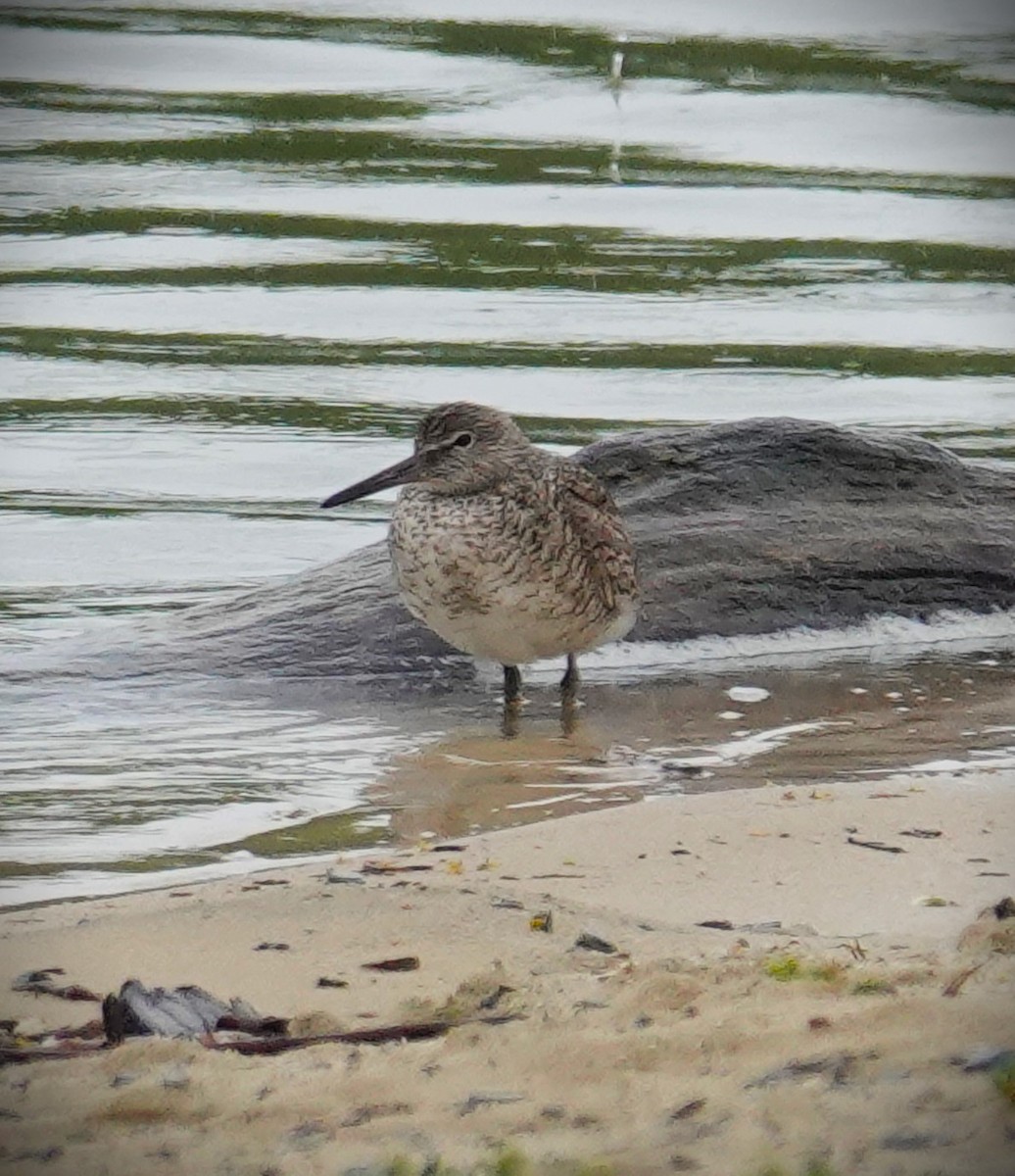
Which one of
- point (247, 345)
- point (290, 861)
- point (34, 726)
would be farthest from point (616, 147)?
point (290, 861)

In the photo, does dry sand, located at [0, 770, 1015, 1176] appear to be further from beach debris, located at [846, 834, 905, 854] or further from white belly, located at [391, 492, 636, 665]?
white belly, located at [391, 492, 636, 665]

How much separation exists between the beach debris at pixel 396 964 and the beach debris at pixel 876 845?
53.3 inches

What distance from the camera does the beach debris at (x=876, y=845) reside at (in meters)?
5.47

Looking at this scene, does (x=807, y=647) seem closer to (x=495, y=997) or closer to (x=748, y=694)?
(x=748, y=694)

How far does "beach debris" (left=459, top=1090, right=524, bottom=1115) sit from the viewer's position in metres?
3.51

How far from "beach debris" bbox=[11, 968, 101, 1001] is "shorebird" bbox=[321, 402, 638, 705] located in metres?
2.87

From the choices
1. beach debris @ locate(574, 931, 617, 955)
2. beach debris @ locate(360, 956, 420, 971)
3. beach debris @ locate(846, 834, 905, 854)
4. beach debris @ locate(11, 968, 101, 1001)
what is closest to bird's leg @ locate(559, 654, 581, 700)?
beach debris @ locate(846, 834, 905, 854)

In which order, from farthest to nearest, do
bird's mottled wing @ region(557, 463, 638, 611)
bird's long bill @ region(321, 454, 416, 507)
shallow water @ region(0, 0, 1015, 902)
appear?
bird's long bill @ region(321, 454, 416, 507)
bird's mottled wing @ region(557, 463, 638, 611)
shallow water @ region(0, 0, 1015, 902)

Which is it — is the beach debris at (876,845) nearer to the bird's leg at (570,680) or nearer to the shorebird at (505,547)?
the shorebird at (505,547)

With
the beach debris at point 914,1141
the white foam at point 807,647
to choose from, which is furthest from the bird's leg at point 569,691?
the beach debris at point 914,1141

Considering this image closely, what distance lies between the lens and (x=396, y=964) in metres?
4.60

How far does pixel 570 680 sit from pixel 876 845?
2.37 meters

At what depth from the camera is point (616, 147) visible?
1561cm

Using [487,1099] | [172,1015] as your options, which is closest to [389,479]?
[172,1015]
